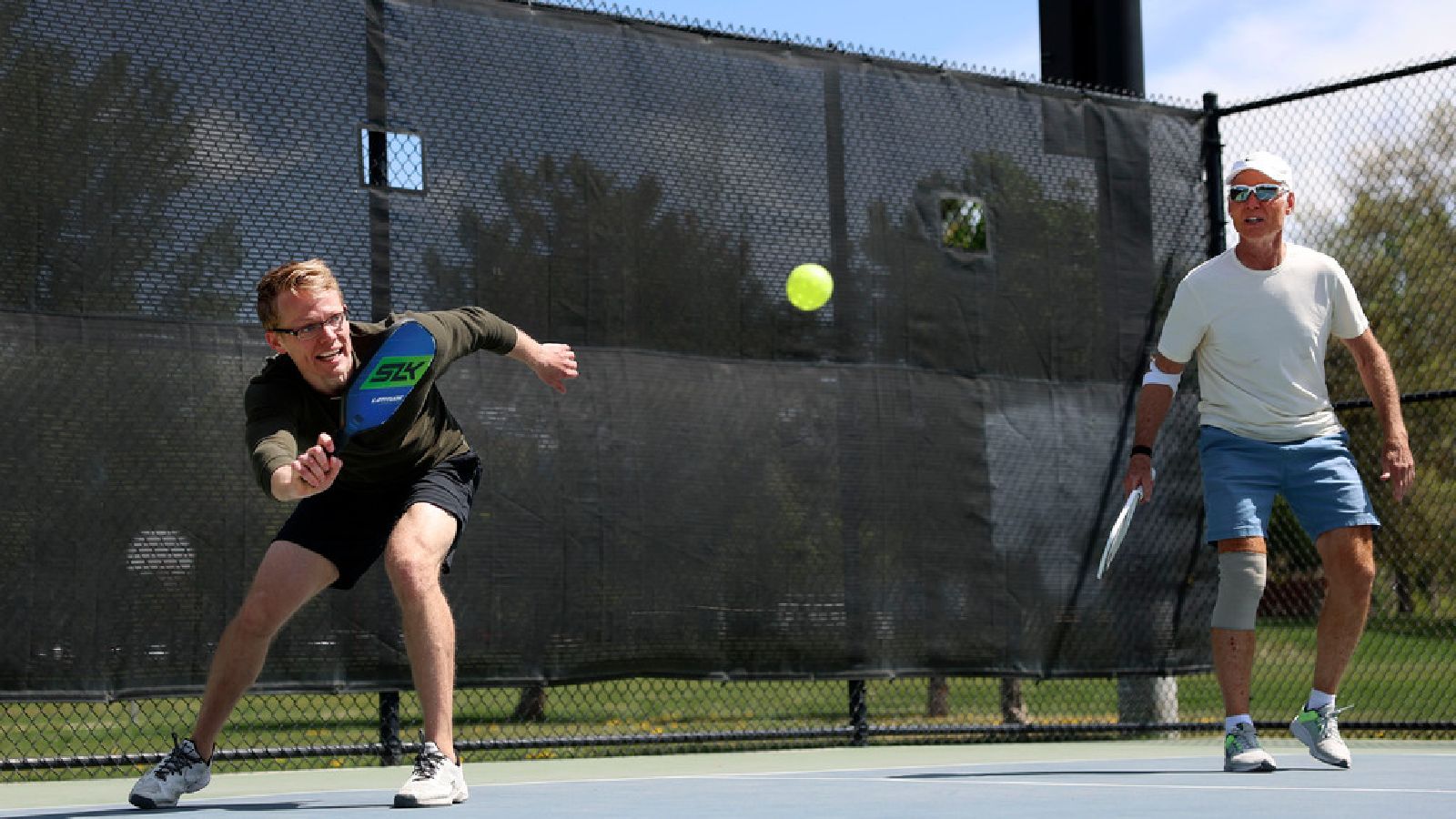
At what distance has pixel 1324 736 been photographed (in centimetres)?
480

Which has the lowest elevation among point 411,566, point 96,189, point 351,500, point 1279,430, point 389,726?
point 389,726

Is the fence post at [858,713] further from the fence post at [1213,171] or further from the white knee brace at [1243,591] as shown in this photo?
the fence post at [1213,171]

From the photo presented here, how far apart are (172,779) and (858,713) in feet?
10.5

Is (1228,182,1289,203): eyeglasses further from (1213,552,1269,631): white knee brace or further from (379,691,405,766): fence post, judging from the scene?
(379,691,405,766): fence post

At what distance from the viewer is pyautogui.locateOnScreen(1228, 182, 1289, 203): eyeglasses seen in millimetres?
4852

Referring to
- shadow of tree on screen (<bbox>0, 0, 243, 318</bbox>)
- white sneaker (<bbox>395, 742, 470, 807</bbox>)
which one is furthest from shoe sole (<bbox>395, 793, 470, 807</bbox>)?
shadow of tree on screen (<bbox>0, 0, 243, 318</bbox>)

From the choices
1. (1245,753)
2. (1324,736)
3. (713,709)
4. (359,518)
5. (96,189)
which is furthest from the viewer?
(713,709)

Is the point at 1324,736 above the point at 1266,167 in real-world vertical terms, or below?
below

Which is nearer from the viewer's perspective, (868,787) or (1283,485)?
(868,787)

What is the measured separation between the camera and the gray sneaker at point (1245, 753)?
466cm

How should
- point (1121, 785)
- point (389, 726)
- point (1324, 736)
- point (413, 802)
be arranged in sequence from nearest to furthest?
point (413, 802) < point (1121, 785) < point (1324, 736) < point (389, 726)

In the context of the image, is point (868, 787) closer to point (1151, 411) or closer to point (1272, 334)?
point (1151, 411)

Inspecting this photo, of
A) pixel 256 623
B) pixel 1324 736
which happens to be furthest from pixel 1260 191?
pixel 256 623

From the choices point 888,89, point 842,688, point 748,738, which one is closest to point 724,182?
point 888,89
